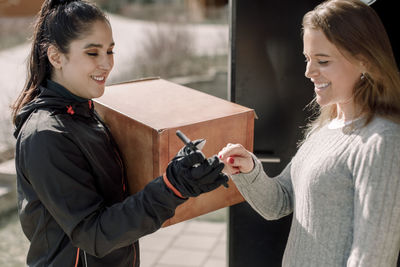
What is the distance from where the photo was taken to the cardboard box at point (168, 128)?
1734mm

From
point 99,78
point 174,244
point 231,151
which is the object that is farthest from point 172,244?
point 99,78

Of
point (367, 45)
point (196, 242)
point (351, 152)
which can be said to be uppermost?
point (367, 45)

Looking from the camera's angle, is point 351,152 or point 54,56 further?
point 54,56

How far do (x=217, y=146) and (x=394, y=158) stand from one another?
647 mm

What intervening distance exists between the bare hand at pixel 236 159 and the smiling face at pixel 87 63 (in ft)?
1.69

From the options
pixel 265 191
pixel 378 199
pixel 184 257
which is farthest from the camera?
pixel 184 257

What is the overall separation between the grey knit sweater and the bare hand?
1.2 inches

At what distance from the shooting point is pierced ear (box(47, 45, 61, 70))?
1.72 meters

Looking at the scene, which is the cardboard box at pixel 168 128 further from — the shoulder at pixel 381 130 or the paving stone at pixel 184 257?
the paving stone at pixel 184 257

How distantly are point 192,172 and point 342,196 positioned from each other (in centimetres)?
50

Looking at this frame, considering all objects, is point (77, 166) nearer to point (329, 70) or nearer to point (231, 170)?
point (231, 170)

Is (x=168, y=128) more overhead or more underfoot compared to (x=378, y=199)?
more overhead

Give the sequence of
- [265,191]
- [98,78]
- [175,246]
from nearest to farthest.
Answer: [98,78], [265,191], [175,246]

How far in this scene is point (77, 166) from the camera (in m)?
1.62
